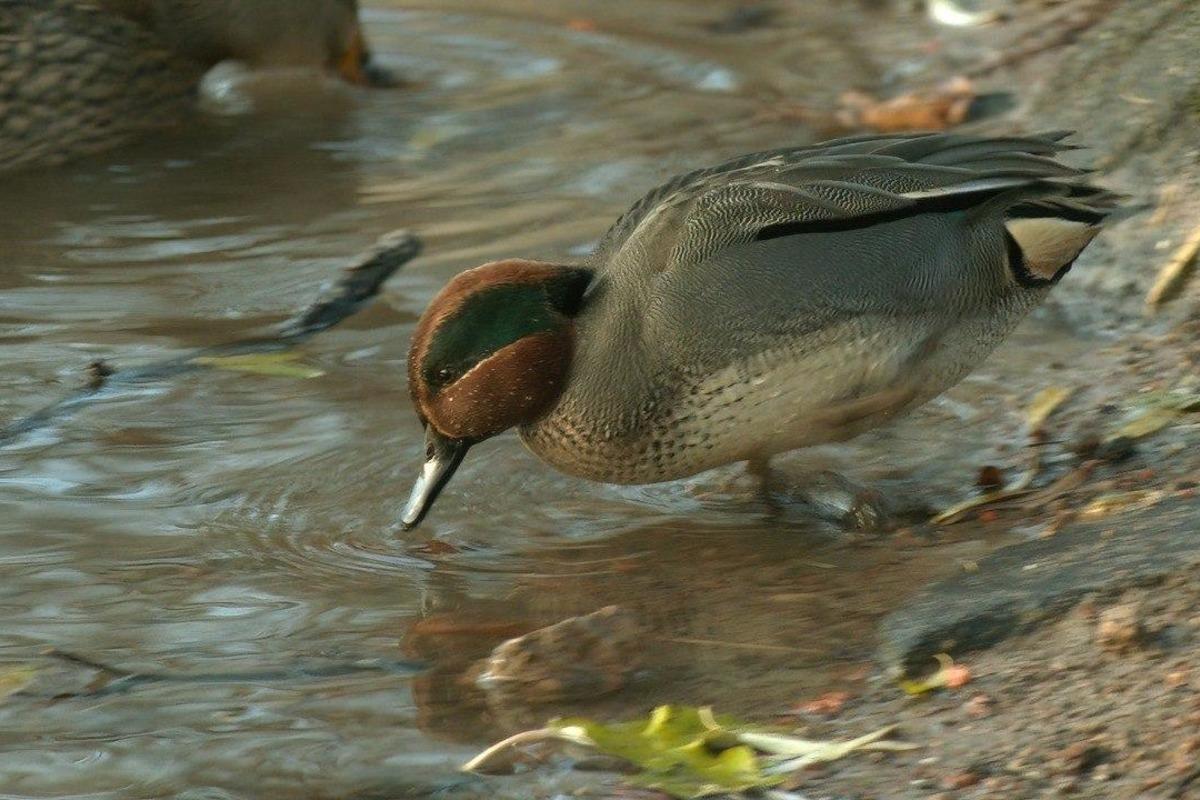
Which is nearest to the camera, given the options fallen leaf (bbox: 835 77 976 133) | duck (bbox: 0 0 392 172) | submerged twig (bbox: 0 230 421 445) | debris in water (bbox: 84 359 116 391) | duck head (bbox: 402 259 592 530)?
duck head (bbox: 402 259 592 530)

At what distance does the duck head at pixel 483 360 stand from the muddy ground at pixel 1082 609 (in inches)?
19.2

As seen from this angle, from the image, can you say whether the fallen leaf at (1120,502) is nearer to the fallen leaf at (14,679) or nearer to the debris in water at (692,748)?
the debris in water at (692,748)

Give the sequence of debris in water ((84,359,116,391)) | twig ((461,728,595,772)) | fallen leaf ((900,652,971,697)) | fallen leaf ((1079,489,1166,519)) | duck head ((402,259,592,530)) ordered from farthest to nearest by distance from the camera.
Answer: debris in water ((84,359,116,391))
duck head ((402,259,592,530))
fallen leaf ((1079,489,1166,519))
fallen leaf ((900,652,971,697))
twig ((461,728,595,772))

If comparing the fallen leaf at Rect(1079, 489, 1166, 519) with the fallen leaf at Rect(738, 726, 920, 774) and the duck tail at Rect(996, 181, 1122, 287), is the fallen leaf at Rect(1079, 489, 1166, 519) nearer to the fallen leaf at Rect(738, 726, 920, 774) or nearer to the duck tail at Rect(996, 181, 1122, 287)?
the duck tail at Rect(996, 181, 1122, 287)

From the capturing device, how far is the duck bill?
3818 millimetres

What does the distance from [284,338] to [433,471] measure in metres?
1.40

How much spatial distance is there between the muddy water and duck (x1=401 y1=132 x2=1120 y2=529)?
0.74ft

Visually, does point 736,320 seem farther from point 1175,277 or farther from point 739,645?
point 1175,277

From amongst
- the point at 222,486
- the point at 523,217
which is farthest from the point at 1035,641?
the point at 523,217

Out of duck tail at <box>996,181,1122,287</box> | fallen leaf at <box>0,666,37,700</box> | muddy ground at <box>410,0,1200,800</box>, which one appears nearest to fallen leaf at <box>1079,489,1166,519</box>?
muddy ground at <box>410,0,1200,800</box>

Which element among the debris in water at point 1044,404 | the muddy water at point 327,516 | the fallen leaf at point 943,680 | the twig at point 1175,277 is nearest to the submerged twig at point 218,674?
the muddy water at point 327,516

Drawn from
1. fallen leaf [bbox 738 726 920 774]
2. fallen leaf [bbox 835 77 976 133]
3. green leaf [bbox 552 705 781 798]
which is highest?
fallen leaf [bbox 835 77 976 133]

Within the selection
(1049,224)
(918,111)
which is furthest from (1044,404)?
(918,111)

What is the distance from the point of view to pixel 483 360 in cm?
378
